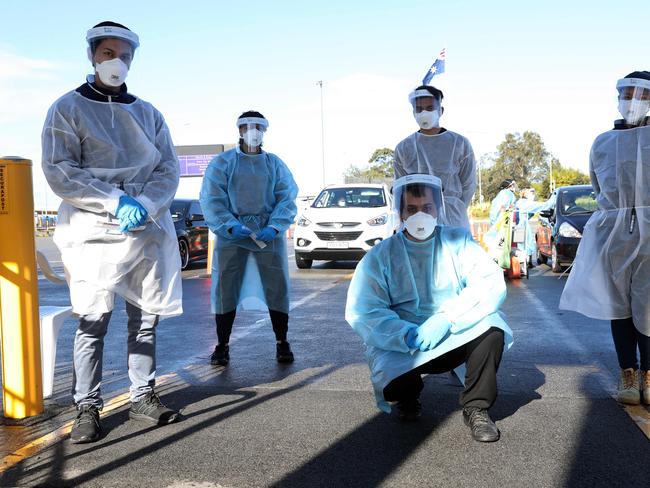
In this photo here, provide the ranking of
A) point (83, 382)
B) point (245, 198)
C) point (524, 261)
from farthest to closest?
point (524, 261)
point (245, 198)
point (83, 382)

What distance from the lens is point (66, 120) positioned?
386 centimetres

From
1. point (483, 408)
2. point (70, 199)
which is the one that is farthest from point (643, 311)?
point (70, 199)

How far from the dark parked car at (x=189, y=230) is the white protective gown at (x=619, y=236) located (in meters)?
11.4

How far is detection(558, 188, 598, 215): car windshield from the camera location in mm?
12453

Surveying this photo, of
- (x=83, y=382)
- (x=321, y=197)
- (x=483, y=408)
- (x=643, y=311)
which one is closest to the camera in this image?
(x=483, y=408)

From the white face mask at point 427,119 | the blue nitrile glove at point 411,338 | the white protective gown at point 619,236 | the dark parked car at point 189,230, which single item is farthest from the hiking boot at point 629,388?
the dark parked car at point 189,230

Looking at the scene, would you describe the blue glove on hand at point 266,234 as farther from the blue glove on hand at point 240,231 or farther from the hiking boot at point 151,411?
the hiking boot at point 151,411

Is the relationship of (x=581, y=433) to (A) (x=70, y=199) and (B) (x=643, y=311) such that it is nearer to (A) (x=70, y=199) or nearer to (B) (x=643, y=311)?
(B) (x=643, y=311)

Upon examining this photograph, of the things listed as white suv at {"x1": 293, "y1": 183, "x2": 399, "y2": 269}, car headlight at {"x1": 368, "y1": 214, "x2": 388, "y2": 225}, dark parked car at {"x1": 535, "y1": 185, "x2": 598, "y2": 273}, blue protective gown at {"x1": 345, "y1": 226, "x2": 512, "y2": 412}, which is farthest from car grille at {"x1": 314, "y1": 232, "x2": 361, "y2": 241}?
blue protective gown at {"x1": 345, "y1": 226, "x2": 512, "y2": 412}

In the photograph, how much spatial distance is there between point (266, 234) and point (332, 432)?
2.14 meters

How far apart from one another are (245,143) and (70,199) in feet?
7.21

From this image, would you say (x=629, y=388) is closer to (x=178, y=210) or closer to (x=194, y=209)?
(x=178, y=210)

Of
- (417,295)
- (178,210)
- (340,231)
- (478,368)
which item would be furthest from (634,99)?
(178,210)

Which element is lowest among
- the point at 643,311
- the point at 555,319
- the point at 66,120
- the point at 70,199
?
the point at 555,319
